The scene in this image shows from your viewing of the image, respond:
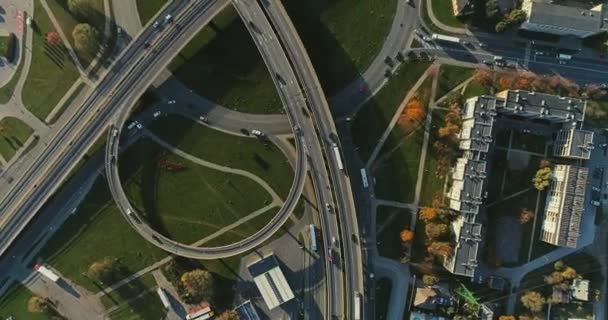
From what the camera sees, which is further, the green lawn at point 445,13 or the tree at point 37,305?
the green lawn at point 445,13

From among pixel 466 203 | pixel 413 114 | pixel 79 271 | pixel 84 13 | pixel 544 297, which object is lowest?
pixel 79 271

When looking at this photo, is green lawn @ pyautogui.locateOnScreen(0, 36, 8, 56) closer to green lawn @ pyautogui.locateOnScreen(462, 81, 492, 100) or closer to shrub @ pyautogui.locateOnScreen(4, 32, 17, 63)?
shrub @ pyautogui.locateOnScreen(4, 32, 17, 63)

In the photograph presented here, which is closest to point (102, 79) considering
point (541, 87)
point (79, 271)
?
point (79, 271)

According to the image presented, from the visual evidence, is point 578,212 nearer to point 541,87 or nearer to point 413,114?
point 541,87

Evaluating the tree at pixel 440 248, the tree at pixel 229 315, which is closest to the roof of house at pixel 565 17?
the tree at pixel 440 248

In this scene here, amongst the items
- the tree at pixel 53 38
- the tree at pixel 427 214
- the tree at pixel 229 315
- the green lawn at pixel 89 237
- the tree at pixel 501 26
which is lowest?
the tree at pixel 229 315

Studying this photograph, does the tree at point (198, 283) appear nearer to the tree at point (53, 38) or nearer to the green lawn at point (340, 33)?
the green lawn at point (340, 33)
